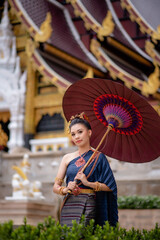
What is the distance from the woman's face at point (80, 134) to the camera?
296 centimetres

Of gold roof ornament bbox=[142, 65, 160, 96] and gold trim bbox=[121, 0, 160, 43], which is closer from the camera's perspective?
gold trim bbox=[121, 0, 160, 43]

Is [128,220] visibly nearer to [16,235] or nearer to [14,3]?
[16,235]

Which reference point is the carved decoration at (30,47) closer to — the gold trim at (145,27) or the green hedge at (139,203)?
the gold trim at (145,27)

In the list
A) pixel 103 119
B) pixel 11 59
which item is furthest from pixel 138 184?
pixel 11 59

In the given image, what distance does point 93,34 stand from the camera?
10.4 m

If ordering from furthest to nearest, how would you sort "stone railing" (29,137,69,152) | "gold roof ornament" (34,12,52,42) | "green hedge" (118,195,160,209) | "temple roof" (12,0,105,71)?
"stone railing" (29,137,69,152), "temple roof" (12,0,105,71), "gold roof ornament" (34,12,52,42), "green hedge" (118,195,160,209)

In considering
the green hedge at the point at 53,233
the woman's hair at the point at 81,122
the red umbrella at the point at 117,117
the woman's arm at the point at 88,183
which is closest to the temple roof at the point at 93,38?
the red umbrella at the point at 117,117

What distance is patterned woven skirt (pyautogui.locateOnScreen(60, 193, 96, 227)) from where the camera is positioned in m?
2.75

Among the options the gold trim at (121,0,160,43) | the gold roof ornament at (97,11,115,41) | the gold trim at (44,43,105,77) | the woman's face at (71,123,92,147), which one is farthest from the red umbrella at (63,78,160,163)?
the gold trim at (44,43,105,77)

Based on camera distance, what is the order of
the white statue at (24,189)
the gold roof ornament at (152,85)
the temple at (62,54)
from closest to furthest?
1. the white statue at (24,189)
2. the gold roof ornament at (152,85)
3. the temple at (62,54)

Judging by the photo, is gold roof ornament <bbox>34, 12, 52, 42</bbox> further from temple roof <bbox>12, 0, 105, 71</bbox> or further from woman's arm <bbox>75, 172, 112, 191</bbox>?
woman's arm <bbox>75, 172, 112, 191</bbox>

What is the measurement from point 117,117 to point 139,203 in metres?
3.12

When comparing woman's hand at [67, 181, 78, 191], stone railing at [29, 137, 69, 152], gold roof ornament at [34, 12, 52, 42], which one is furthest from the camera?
stone railing at [29, 137, 69, 152]

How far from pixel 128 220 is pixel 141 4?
4.34 m
